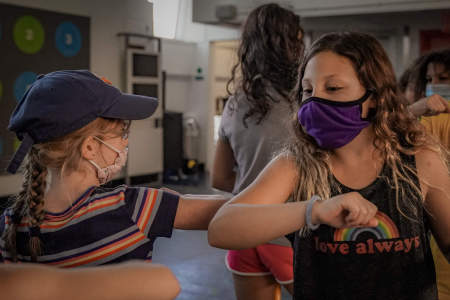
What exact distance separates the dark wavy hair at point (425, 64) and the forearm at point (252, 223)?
1630 mm

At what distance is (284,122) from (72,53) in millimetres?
5383

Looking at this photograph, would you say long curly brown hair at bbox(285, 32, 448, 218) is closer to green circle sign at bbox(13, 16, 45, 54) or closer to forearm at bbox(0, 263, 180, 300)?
forearm at bbox(0, 263, 180, 300)

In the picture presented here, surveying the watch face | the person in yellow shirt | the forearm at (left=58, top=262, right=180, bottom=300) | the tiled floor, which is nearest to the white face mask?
the forearm at (left=58, top=262, right=180, bottom=300)

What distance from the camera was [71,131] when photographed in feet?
3.51

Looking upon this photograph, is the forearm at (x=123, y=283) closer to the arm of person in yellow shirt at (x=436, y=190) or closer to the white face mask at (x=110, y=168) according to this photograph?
the white face mask at (x=110, y=168)

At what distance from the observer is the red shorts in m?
1.81

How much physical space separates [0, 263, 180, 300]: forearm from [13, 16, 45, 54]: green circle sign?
602cm

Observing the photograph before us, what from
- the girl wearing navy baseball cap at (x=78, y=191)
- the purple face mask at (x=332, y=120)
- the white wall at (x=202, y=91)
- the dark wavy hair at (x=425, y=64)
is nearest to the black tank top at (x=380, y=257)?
the purple face mask at (x=332, y=120)

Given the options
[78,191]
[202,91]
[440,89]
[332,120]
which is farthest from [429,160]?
[202,91]

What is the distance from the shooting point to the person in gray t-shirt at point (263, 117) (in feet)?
6.06

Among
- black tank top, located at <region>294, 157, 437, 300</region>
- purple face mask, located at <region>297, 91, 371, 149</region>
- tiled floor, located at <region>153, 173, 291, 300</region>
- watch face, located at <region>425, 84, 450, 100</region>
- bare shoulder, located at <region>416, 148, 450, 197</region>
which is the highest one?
watch face, located at <region>425, 84, 450, 100</region>

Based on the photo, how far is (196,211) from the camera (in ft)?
3.98

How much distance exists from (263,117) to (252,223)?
820 mm

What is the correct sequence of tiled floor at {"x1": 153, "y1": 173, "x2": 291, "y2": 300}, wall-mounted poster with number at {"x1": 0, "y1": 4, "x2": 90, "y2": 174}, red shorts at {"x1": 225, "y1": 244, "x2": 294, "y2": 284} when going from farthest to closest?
wall-mounted poster with number at {"x1": 0, "y1": 4, "x2": 90, "y2": 174} < tiled floor at {"x1": 153, "y1": 173, "x2": 291, "y2": 300} < red shorts at {"x1": 225, "y1": 244, "x2": 294, "y2": 284}
